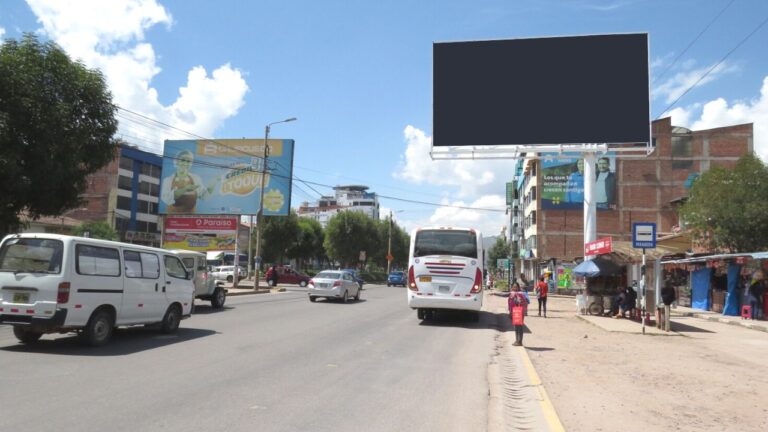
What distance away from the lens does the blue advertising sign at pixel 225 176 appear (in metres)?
38.8

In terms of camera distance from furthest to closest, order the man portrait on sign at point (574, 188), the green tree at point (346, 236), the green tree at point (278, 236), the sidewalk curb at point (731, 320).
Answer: the green tree at point (346, 236), the green tree at point (278, 236), the man portrait on sign at point (574, 188), the sidewalk curb at point (731, 320)

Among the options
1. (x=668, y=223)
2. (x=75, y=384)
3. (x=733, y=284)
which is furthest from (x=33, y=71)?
(x=668, y=223)

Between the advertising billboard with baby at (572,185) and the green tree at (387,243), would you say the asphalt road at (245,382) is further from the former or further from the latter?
the green tree at (387,243)

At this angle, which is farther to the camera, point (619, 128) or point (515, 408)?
point (619, 128)

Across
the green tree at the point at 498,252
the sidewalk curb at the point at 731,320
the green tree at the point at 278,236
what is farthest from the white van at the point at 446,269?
the green tree at the point at 498,252

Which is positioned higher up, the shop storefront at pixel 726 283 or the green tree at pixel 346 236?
the green tree at pixel 346 236

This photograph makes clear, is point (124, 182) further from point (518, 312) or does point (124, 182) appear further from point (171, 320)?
point (518, 312)

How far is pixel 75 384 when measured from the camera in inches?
288

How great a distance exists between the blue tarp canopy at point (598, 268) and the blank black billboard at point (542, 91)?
5.73 metres

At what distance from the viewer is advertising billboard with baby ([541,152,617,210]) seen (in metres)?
57.7

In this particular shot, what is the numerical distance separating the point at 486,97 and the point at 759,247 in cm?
1547

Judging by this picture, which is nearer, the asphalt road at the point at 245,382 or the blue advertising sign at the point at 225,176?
the asphalt road at the point at 245,382

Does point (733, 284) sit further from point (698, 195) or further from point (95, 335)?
point (95, 335)

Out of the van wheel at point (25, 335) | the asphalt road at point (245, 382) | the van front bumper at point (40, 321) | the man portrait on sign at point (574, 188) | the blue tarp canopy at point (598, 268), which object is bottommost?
the asphalt road at point (245, 382)
